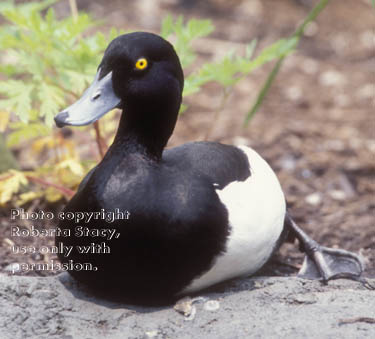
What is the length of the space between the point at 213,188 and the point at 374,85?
3.68 m

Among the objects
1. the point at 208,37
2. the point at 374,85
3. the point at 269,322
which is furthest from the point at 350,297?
the point at 208,37

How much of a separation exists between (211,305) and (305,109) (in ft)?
10.5

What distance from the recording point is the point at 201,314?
255 cm

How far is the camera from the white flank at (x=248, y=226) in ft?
8.53

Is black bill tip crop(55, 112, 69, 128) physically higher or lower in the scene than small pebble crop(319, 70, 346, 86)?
higher

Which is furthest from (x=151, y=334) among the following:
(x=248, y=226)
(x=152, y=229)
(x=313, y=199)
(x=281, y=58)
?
(x=313, y=199)

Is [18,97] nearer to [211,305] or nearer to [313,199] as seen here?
[211,305]

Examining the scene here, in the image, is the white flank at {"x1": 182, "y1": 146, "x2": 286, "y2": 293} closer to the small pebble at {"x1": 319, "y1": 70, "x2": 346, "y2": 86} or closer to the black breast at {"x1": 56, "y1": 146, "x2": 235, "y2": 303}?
the black breast at {"x1": 56, "y1": 146, "x2": 235, "y2": 303}

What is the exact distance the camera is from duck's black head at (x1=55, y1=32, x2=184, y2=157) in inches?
97.7

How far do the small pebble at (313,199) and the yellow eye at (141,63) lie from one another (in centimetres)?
204

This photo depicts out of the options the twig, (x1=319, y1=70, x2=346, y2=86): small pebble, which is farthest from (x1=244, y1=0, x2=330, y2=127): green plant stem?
(x1=319, y1=70, x2=346, y2=86): small pebble

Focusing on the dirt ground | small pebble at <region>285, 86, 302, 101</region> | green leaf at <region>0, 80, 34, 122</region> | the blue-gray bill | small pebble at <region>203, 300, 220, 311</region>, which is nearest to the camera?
the blue-gray bill

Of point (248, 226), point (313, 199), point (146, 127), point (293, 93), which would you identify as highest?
point (146, 127)

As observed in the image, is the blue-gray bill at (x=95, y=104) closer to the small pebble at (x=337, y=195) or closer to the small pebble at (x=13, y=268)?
the small pebble at (x=13, y=268)
